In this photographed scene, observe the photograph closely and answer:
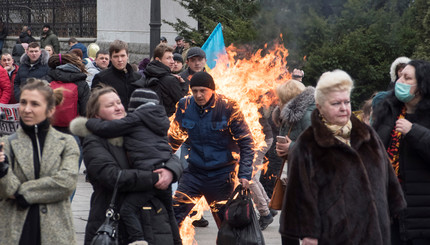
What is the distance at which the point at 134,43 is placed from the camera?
2316 centimetres

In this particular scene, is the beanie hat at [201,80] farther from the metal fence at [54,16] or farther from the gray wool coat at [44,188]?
the metal fence at [54,16]

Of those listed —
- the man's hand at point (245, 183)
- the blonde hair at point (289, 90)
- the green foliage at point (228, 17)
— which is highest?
the green foliage at point (228, 17)

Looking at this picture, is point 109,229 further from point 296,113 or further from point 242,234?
point 296,113

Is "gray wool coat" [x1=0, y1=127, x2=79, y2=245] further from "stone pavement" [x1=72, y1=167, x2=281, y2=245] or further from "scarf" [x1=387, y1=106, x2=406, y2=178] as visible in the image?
"stone pavement" [x1=72, y1=167, x2=281, y2=245]

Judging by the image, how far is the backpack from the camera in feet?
28.5

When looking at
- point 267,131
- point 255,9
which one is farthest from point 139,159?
point 255,9

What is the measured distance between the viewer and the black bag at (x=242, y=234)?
22.4 feet

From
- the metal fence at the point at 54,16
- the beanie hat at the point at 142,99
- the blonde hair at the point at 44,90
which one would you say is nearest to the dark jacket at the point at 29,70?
the beanie hat at the point at 142,99

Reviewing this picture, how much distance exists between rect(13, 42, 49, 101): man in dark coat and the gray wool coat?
6488mm

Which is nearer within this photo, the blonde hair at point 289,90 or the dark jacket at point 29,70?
the blonde hair at point 289,90

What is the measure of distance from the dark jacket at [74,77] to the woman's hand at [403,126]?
409 cm

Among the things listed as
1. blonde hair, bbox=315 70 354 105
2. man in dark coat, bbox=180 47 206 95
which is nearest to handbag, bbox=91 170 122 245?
blonde hair, bbox=315 70 354 105

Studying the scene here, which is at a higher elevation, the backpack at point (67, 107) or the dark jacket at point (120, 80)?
the dark jacket at point (120, 80)

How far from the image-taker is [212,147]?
7207mm
